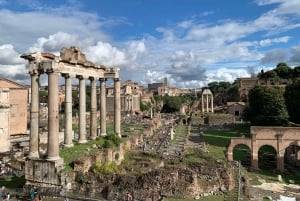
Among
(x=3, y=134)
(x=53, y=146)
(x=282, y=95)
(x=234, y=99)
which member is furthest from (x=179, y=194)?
(x=234, y=99)

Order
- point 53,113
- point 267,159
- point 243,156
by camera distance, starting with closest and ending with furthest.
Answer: point 53,113 < point 267,159 < point 243,156

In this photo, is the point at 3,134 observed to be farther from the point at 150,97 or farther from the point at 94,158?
the point at 150,97

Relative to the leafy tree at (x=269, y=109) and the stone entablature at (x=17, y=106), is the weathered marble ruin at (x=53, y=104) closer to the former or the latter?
the stone entablature at (x=17, y=106)

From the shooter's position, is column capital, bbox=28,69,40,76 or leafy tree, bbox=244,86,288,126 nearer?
column capital, bbox=28,69,40,76

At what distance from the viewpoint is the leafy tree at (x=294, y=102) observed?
4466cm

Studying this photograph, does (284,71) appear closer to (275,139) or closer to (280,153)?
(275,139)

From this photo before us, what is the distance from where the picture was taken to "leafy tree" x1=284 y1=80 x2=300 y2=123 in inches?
1758

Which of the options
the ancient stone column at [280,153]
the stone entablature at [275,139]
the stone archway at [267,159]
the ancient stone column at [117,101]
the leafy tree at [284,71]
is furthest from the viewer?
the leafy tree at [284,71]

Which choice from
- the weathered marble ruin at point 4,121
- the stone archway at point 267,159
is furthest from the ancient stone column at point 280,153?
the weathered marble ruin at point 4,121

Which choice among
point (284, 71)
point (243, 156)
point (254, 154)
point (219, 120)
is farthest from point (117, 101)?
point (284, 71)

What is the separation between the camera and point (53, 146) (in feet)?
59.5

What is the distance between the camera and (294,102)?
45000 mm

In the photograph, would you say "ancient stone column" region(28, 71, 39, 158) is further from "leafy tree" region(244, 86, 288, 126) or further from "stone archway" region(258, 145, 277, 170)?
"leafy tree" region(244, 86, 288, 126)

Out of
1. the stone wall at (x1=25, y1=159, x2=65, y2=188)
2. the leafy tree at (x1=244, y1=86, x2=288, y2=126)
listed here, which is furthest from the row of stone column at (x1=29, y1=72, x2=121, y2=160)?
the leafy tree at (x1=244, y1=86, x2=288, y2=126)
